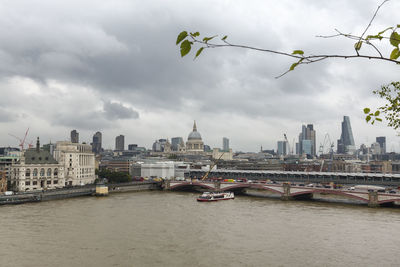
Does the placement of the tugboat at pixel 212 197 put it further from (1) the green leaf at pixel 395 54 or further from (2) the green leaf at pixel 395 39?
(2) the green leaf at pixel 395 39

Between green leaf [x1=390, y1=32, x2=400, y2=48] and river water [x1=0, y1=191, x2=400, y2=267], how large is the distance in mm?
23800

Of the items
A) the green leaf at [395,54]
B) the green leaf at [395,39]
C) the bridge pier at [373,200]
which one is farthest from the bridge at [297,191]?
the green leaf at [395,39]

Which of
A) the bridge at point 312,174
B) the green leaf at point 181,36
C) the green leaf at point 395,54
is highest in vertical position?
the green leaf at point 181,36

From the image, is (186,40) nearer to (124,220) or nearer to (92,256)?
(92,256)

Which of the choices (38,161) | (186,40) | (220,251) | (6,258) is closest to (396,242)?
(220,251)

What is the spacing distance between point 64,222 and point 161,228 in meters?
12.1

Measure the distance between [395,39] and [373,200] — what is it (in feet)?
200

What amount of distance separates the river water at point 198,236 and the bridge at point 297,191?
177 inches

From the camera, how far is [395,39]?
158 inches

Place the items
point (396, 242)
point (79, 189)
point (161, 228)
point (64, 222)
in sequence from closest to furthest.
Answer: point (396, 242)
point (161, 228)
point (64, 222)
point (79, 189)

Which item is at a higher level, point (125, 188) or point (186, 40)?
point (186, 40)

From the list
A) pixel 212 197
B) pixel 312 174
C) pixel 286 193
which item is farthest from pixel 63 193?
pixel 312 174

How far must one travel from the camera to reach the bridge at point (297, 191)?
189 ft

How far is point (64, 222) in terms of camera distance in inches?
1640
